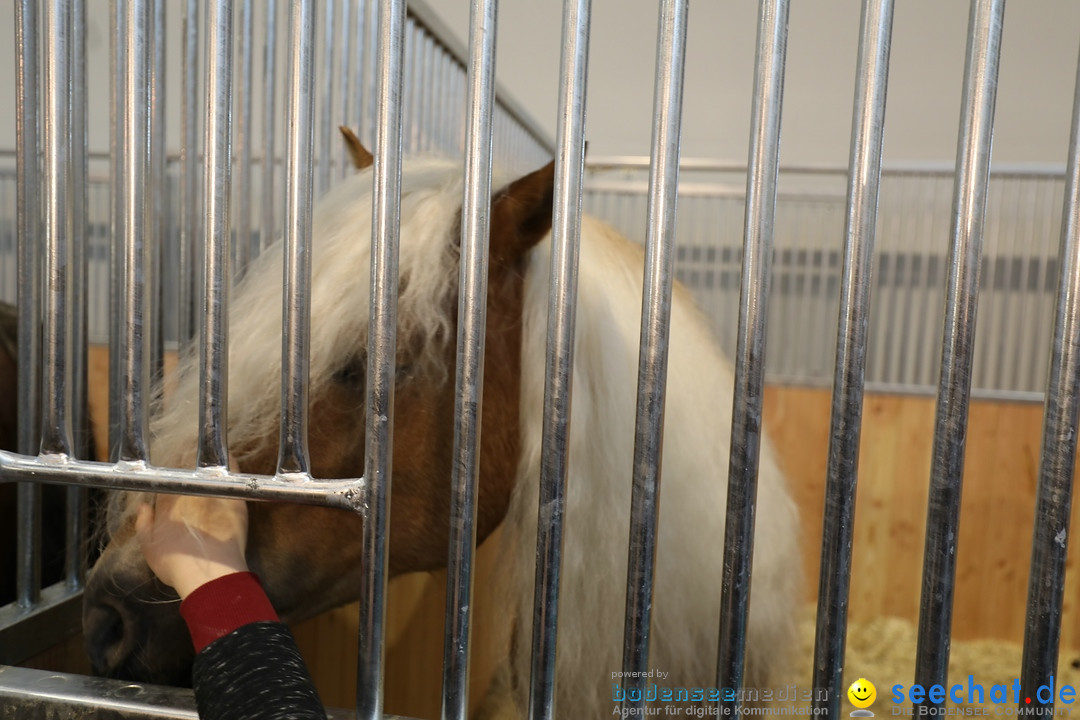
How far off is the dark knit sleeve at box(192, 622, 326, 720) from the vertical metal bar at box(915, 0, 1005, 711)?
37 cm

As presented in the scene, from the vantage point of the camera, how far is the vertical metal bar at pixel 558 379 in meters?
0.45

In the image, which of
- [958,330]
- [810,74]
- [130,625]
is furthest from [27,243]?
[810,74]

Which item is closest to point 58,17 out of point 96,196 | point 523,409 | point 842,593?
point 523,409

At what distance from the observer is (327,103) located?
1151mm

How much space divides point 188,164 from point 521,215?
43 centimetres

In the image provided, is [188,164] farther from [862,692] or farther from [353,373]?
[862,692]

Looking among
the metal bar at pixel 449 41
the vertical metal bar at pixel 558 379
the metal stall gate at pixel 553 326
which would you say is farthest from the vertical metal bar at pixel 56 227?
the metal bar at pixel 449 41

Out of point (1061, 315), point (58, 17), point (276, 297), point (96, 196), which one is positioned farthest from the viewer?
point (96, 196)

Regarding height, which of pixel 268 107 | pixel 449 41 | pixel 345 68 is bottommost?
pixel 268 107

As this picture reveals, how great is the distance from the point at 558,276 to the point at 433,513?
32 cm

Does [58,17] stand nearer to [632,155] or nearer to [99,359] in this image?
[99,359]

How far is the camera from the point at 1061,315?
15.6 inches

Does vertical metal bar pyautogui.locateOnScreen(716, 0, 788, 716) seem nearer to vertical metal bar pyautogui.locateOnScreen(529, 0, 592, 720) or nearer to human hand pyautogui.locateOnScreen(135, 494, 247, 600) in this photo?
vertical metal bar pyautogui.locateOnScreen(529, 0, 592, 720)

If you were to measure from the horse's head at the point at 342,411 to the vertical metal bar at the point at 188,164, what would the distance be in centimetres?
21
